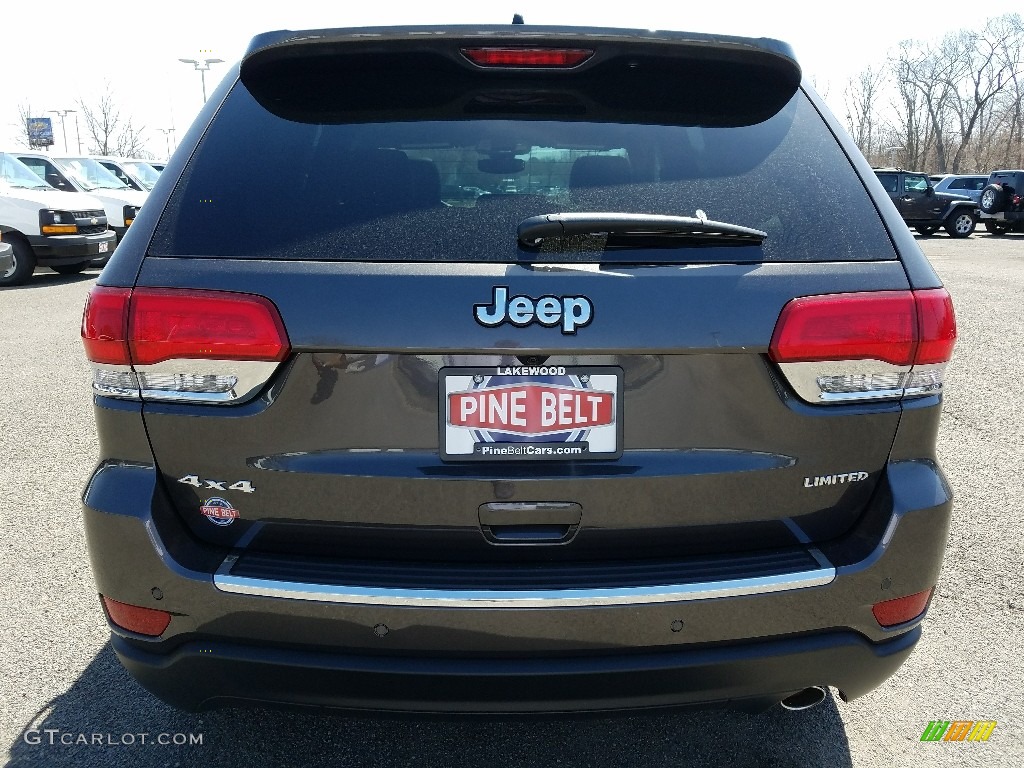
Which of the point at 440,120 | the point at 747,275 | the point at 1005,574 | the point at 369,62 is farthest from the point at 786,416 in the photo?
the point at 1005,574

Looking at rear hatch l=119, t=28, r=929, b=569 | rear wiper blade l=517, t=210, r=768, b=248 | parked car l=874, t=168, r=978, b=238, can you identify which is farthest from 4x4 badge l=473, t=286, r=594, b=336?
parked car l=874, t=168, r=978, b=238

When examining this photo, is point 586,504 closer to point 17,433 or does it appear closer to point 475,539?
point 475,539

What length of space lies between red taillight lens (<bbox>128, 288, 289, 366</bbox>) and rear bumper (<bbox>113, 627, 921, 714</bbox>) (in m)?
0.62

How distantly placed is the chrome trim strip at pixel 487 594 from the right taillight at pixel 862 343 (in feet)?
1.52

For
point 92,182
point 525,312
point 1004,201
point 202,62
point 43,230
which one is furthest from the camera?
point 202,62

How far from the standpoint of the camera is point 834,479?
183 cm

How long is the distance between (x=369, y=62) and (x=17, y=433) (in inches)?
179

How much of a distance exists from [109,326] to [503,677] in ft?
3.66

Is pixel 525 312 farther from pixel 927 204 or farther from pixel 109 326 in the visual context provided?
pixel 927 204

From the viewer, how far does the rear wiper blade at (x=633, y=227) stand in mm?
1728

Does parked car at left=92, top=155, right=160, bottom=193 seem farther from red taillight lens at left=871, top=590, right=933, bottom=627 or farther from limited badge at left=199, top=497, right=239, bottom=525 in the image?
red taillight lens at left=871, top=590, right=933, bottom=627

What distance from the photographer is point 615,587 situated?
5.66 feet

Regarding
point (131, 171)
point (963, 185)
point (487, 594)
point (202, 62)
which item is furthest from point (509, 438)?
point (202, 62)

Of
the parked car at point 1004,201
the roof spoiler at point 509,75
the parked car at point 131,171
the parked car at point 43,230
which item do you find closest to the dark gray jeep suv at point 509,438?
the roof spoiler at point 509,75
